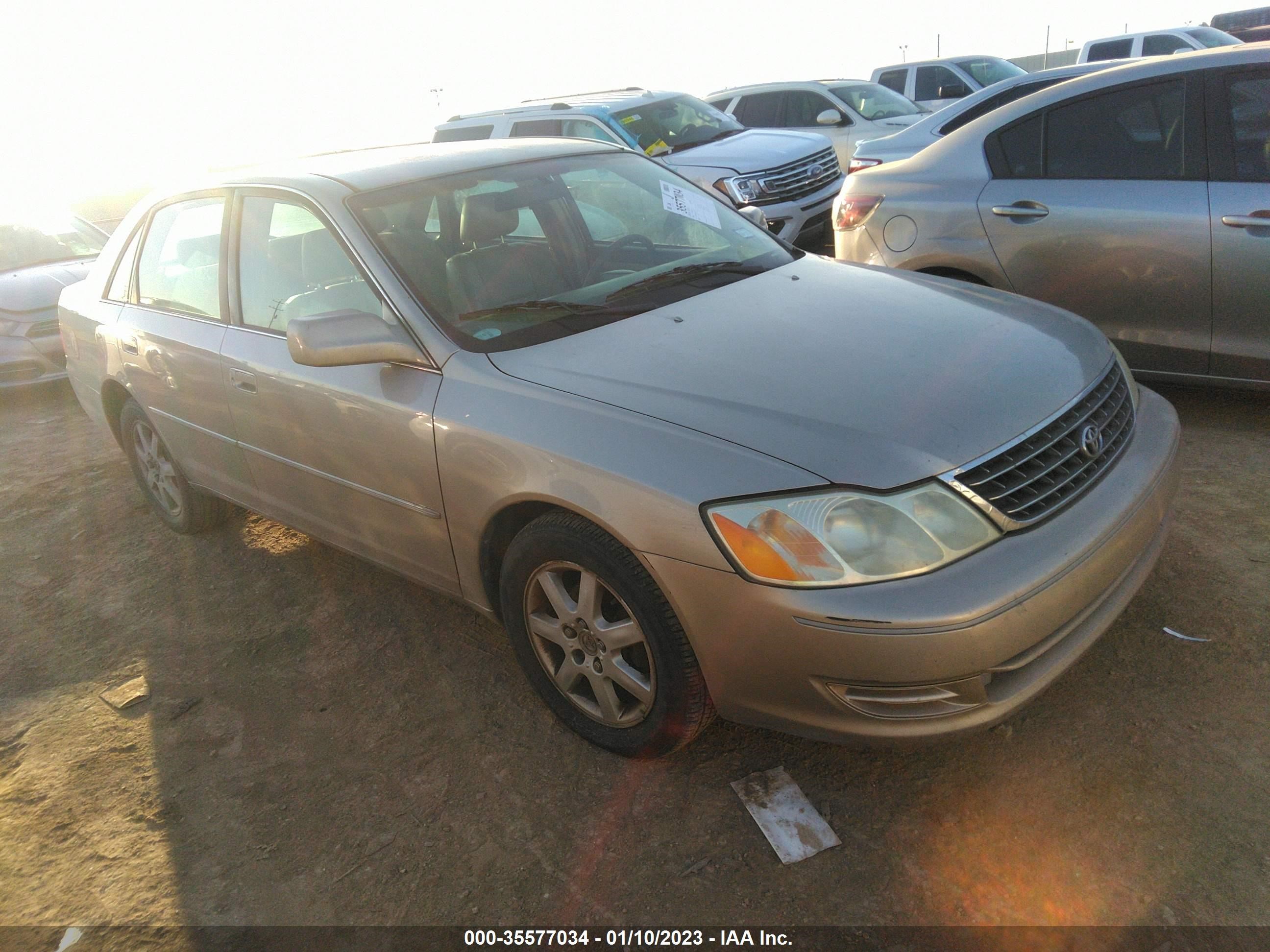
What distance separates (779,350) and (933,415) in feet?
1.70

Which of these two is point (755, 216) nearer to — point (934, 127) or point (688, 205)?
point (688, 205)

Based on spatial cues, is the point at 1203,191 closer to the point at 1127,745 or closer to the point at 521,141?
the point at 1127,745

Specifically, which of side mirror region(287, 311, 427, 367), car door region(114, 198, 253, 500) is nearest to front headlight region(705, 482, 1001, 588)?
side mirror region(287, 311, 427, 367)

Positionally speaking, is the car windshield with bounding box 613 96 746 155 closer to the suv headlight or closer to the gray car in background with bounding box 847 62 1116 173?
the suv headlight

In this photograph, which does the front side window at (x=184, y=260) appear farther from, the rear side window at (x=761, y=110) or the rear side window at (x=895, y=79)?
the rear side window at (x=895, y=79)

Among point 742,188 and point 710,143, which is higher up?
point 710,143

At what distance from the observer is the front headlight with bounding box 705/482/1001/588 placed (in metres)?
2.13

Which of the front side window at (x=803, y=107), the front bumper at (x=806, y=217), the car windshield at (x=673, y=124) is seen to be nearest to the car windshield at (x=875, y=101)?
the front side window at (x=803, y=107)

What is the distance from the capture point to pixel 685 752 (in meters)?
2.78

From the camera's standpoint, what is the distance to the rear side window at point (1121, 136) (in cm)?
410

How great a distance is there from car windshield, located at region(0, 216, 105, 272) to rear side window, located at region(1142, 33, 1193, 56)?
13.2m

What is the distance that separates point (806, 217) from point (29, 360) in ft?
22.5

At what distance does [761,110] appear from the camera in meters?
12.2

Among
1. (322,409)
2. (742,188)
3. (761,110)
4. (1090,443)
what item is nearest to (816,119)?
(761,110)
